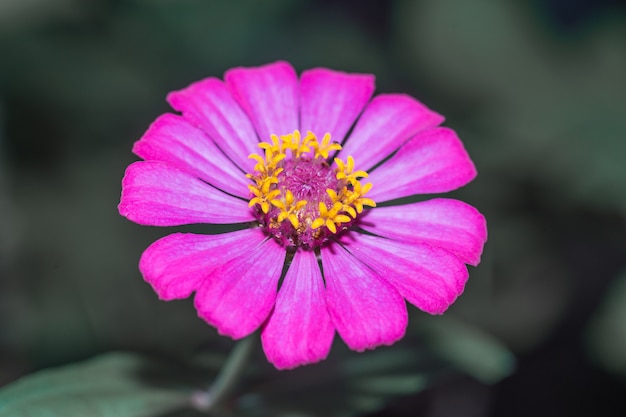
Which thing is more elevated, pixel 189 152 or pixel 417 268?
pixel 189 152

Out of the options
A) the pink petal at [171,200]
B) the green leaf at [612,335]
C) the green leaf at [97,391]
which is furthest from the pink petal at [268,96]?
the green leaf at [612,335]

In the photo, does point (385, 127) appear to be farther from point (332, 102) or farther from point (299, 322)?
point (299, 322)

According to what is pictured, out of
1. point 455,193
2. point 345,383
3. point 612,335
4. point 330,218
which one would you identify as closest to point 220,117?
point 330,218

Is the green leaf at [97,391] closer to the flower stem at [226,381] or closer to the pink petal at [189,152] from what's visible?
the flower stem at [226,381]

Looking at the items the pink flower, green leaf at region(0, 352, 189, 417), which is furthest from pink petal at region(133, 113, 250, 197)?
green leaf at region(0, 352, 189, 417)

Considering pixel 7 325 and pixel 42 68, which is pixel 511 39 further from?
pixel 7 325

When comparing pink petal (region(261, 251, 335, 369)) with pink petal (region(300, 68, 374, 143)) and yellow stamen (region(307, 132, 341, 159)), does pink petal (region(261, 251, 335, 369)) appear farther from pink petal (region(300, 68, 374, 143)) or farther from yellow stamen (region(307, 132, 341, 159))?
pink petal (region(300, 68, 374, 143))

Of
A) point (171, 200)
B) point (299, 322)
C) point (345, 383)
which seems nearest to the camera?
point (299, 322)
